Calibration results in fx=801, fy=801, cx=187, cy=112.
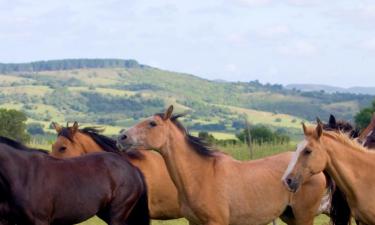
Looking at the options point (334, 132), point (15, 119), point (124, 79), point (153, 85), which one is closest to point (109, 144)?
point (334, 132)

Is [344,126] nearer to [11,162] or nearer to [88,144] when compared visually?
[88,144]

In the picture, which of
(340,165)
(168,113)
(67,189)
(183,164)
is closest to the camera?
(340,165)

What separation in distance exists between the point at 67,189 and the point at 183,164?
137 cm

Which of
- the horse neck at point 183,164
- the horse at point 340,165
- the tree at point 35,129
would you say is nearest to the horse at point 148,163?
the horse neck at point 183,164

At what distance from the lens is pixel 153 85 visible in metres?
124

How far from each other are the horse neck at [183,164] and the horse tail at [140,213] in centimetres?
46

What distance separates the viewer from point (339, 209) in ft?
32.8

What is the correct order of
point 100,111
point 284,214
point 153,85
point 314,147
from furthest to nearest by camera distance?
1. point 153,85
2. point 100,111
3. point 284,214
4. point 314,147

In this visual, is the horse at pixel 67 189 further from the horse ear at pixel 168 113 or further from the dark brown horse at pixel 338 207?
the dark brown horse at pixel 338 207

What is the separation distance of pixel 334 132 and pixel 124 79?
125128 mm

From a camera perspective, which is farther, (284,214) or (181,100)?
(181,100)

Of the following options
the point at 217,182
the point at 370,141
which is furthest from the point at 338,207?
the point at 217,182

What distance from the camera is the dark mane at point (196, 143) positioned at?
947 centimetres

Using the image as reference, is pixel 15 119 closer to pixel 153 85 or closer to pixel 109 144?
pixel 109 144
